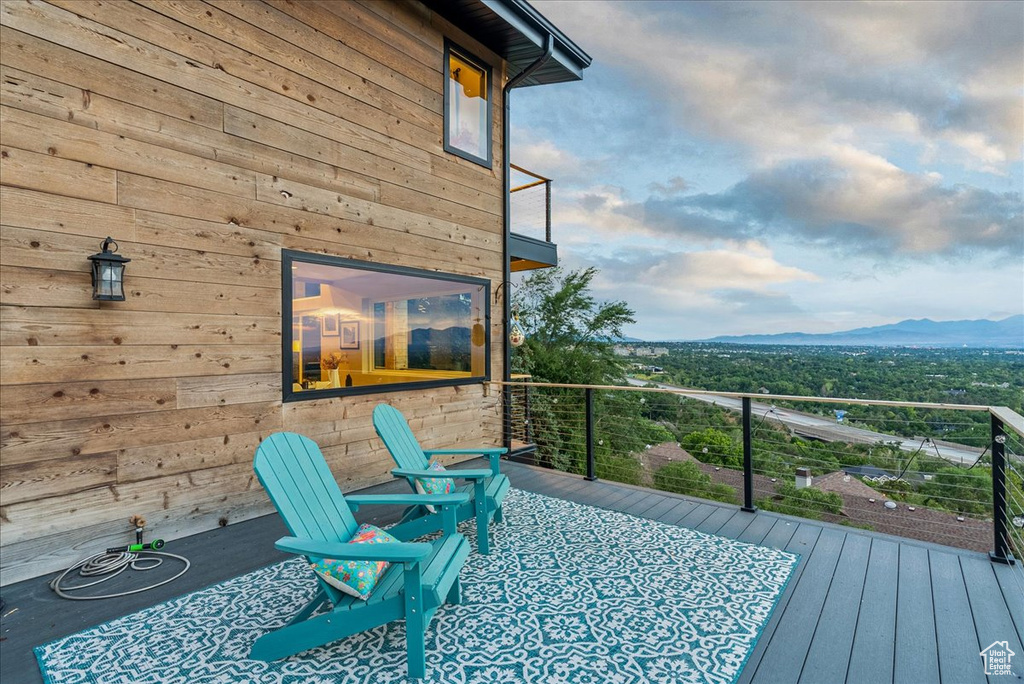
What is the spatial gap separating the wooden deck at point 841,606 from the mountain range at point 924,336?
8.26 metres

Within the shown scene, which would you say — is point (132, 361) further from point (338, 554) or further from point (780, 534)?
point (780, 534)

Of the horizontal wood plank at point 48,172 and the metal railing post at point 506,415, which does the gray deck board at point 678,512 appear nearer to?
the metal railing post at point 506,415

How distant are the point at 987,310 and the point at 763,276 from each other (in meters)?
6.88

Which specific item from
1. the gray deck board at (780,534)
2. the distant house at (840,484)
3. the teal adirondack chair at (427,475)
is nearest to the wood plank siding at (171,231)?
the teal adirondack chair at (427,475)

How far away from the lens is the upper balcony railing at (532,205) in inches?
267

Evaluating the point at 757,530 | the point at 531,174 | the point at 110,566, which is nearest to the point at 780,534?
the point at 757,530

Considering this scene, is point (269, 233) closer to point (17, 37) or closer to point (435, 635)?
point (17, 37)

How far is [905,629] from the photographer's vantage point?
209 cm

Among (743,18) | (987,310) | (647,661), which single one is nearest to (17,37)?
(647,661)

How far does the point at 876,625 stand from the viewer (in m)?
2.12

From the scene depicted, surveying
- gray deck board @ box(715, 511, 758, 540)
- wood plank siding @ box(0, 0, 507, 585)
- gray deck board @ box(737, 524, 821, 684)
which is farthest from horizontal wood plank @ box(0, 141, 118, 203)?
gray deck board @ box(715, 511, 758, 540)

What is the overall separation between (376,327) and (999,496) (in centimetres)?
439

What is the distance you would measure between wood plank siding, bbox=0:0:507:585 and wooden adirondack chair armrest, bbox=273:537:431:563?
1.83 meters

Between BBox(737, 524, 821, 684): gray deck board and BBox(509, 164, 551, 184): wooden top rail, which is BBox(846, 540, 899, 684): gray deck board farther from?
BBox(509, 164, 551, 184): wooden top rail
